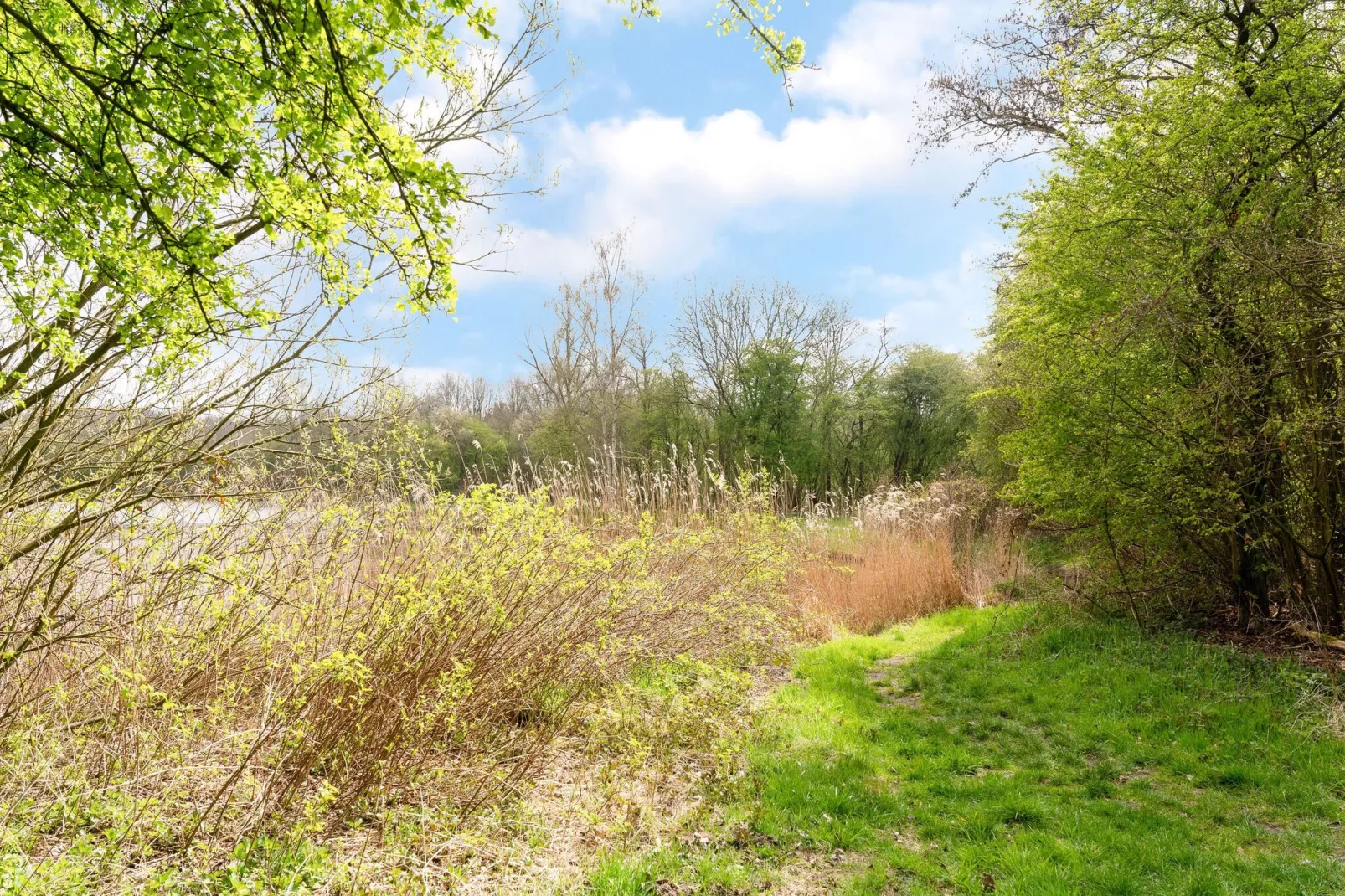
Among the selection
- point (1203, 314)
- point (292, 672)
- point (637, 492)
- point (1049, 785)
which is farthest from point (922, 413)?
point (292, 672)

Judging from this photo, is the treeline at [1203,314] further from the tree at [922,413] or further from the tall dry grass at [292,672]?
the tree at [922,413]

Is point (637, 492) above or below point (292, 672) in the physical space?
above

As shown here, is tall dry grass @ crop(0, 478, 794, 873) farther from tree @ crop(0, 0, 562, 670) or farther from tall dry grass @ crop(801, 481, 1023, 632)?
tall dry grass @ crop(801, 481, 1023, 632)

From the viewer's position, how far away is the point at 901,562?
9.94 meters

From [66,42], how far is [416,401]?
8.02 ft

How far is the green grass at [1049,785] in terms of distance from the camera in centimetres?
332

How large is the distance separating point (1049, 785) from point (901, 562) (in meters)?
5.63

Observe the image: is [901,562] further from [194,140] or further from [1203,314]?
[194,140]

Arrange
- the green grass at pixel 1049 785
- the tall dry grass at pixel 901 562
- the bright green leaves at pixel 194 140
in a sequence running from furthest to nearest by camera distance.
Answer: the tall dry grass at pixel 901 562 → the green grass at pixel 1049 785 → the bright green leaves at pixel 194 140

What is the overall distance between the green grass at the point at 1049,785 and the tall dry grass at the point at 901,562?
276cm

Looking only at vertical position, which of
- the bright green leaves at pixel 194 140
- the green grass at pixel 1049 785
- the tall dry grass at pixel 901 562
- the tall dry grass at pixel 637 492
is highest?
the bright green leaves at pixel 194 140

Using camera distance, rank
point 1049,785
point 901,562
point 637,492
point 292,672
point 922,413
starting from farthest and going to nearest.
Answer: point 922,413 → point 901,562 → point 637,492 → point 1049,785 → point 292,672

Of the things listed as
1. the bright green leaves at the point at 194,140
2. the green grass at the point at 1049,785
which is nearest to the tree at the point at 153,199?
the bright green leaves at the point at 194,140

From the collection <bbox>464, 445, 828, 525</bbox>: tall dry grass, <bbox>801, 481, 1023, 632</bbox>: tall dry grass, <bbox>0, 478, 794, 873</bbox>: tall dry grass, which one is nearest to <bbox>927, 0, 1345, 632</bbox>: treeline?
<bbox>801, 481, 1023, 632</bbox>: tall dry grass
